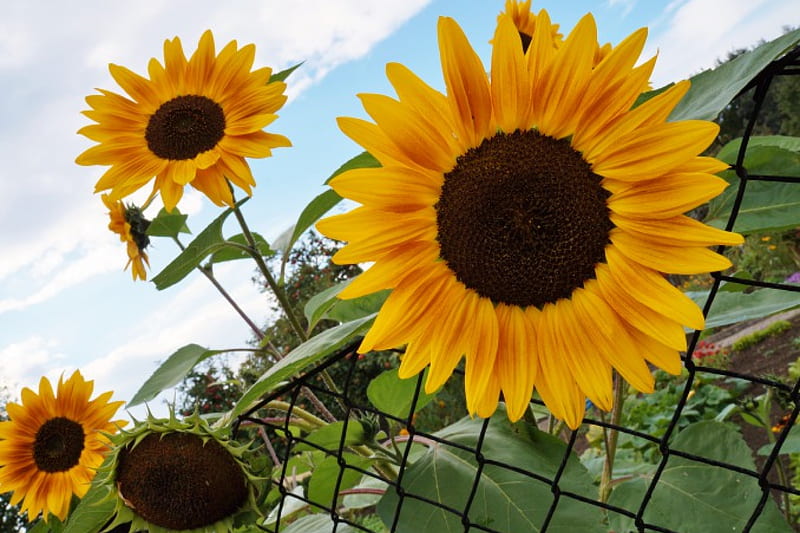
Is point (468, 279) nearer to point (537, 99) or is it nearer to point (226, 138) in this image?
point (537, 99)

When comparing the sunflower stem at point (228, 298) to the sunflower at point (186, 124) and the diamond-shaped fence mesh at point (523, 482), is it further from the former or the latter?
the diamond-shaped fence mesh at point (523, 482)

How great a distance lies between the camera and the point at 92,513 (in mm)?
714

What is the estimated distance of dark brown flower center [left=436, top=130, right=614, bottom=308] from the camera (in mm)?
471

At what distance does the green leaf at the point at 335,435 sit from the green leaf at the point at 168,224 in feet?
1.67

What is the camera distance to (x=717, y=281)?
434 mm

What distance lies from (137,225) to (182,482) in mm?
879

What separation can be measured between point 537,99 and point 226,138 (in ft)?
2.03

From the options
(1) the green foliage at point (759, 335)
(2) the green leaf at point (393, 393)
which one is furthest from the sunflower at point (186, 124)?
(1) the green foliage at point (759, 335)

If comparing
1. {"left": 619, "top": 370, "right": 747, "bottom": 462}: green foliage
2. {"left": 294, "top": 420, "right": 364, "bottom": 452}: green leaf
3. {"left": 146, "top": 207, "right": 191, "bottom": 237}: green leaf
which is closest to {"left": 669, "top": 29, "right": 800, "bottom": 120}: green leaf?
{"left": 294, "top": 420, "right": 364, "bottom": 452}: green leaf

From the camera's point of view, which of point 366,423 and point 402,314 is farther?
point 366,423

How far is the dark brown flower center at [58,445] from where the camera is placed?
1329 mm

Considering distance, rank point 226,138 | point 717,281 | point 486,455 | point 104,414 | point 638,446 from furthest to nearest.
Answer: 1. point 638,446
2. point 104,414
3. point 226,138
4. point 486,455
5. point 717,281

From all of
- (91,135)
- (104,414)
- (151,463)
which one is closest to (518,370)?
(151,463)

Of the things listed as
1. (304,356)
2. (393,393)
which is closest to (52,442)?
(393,393)
